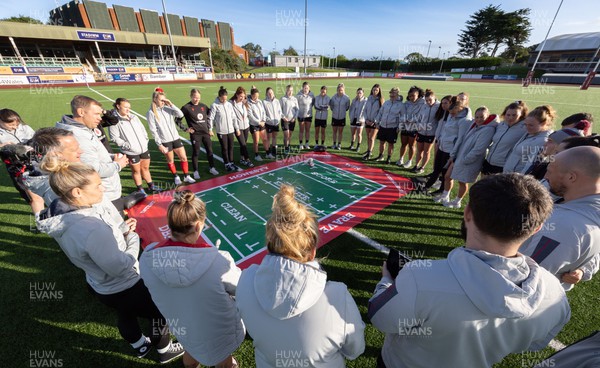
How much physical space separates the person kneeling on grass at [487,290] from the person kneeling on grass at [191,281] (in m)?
1.26

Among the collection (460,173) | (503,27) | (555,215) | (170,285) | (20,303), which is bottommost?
(20,303)

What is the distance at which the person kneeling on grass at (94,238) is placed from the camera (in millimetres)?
2084

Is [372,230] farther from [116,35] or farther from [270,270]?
[116,35]

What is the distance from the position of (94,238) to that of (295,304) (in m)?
1.90

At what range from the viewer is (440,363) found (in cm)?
159

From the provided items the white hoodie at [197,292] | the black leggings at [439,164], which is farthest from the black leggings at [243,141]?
the white hoodie at [197,292]

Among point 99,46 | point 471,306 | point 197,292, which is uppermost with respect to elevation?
point 99,46

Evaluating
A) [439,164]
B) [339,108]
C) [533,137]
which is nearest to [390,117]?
[339,108]

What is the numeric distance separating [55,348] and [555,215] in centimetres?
546

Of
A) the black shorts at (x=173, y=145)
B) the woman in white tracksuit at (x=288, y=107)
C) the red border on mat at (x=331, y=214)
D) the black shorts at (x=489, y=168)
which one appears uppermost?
the woman in white tracksuit at (x=288, y=107)

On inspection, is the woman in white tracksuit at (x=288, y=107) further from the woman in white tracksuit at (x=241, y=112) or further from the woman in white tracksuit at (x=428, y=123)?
the woman in white tracksuit at (x=428, y=123)

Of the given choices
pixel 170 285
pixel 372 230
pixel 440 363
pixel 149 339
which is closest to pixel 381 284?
pixel 440 363

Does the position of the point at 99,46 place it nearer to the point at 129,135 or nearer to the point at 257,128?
the point at 257,128

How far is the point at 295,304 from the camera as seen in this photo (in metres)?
1.31
